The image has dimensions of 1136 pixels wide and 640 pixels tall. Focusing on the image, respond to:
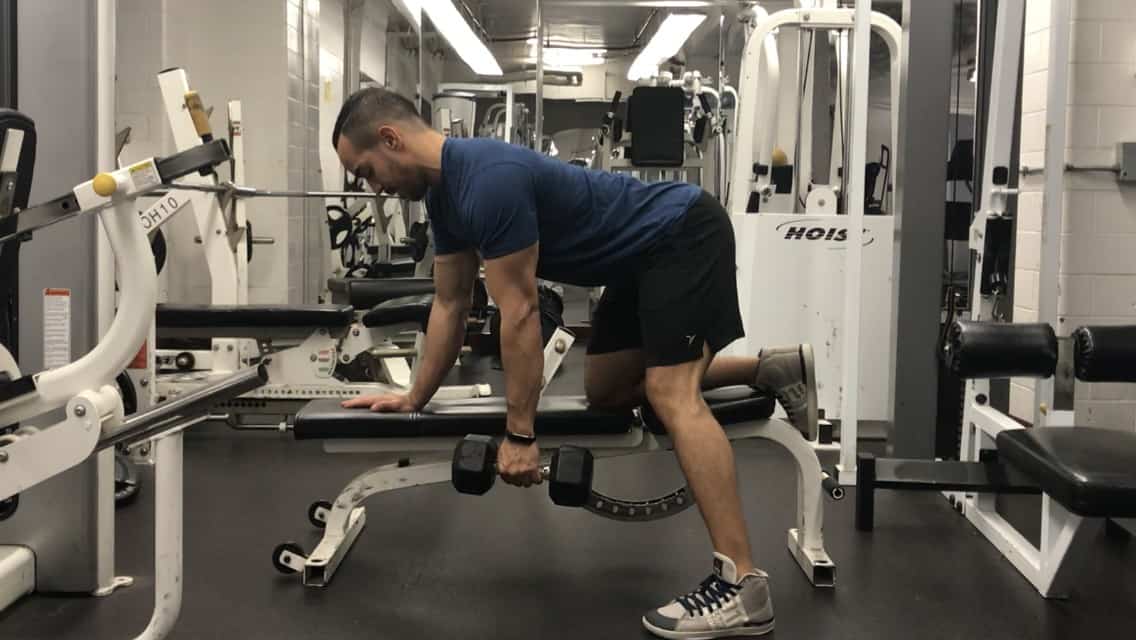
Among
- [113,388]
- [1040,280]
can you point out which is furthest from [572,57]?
[113,388]

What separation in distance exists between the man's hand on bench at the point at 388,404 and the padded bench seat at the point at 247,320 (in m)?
1.42

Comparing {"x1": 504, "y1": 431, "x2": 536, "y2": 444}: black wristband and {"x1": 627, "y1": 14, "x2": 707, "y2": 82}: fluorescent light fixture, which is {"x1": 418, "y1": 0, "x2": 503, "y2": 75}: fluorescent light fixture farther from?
{"x1": 504, "y1": 431, "x2": 536, "y2": 444}: black wristband

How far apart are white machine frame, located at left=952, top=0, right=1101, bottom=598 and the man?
2.56 feet

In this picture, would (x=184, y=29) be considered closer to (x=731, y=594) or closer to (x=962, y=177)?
(x=962, y=177)

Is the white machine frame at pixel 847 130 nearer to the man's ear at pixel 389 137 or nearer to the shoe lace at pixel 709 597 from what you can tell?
the shoe lace at pixel 709 597

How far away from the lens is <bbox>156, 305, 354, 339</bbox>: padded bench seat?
388 cm

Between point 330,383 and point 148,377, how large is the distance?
0.77m

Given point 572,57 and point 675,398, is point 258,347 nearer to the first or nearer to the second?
point 675,398

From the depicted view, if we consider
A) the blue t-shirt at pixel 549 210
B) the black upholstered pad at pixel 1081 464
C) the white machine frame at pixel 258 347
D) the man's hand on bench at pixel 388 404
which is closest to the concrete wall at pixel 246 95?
the white machine frame at pixel 258 347

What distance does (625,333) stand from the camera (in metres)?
2.67

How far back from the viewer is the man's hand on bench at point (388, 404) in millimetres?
2586

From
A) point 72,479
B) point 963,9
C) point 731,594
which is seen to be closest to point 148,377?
point 72,479

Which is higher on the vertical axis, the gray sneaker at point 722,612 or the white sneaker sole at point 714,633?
the gray sneaker at point 722,612

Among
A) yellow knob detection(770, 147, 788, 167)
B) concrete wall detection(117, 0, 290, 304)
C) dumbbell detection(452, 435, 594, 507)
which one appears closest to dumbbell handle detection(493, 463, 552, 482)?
dumbbell detection(452, 435, 594, 507)
